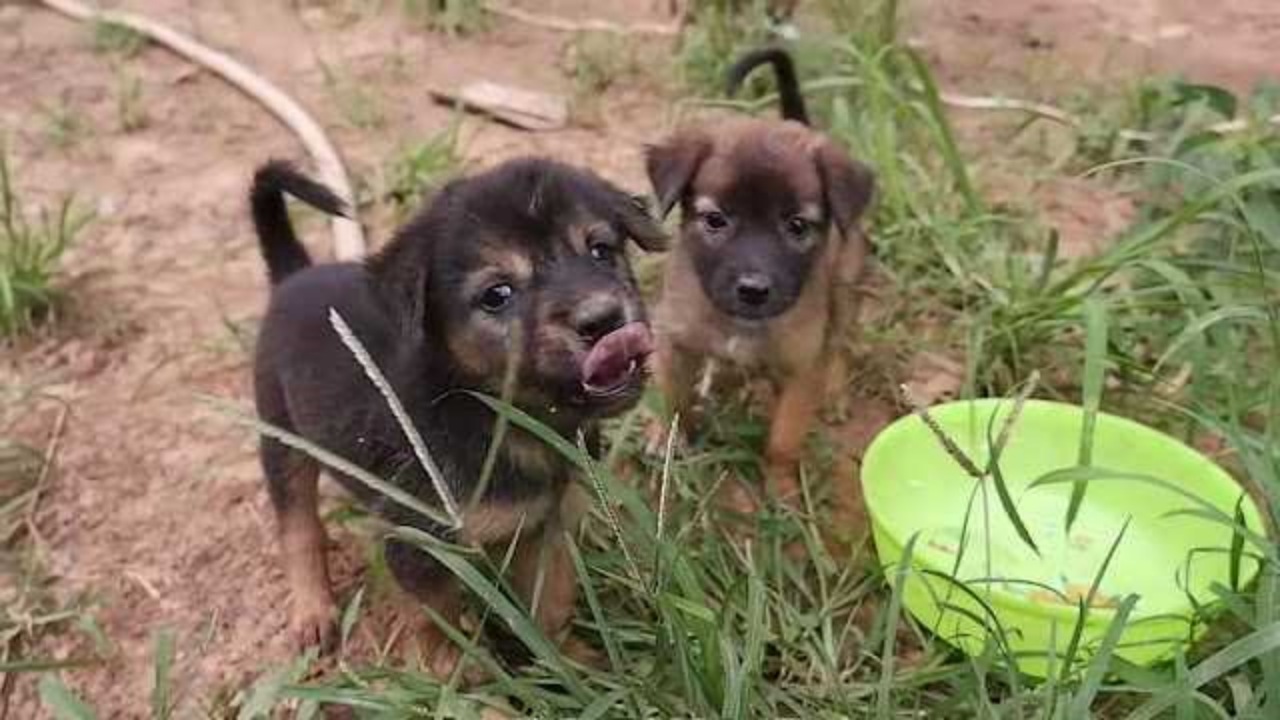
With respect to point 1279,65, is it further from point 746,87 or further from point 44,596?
point 44,596

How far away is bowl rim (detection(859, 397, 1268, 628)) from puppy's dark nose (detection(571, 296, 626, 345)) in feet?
3.07

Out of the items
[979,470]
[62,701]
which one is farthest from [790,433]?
[62,701]

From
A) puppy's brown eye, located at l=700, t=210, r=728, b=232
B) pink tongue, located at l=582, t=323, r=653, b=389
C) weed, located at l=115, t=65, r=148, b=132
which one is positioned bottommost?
weed, located at l=115, t=65, r=148, b=132

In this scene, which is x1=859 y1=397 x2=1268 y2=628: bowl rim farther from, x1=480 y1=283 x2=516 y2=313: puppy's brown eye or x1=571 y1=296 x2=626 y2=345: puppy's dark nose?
x1=480 y1=283 x2=516 y2=313: puppy's brown eye

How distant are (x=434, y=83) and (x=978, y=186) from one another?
2.34 metres

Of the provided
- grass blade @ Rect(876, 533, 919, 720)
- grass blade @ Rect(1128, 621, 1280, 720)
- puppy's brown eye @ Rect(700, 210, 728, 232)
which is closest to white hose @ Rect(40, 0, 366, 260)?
puppy's brown eye @ Rect(700, 210, 728, 232)

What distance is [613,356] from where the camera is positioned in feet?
8.46

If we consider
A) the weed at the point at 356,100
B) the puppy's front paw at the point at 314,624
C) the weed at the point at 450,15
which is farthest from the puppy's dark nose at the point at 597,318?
the weed at the point at 450,15

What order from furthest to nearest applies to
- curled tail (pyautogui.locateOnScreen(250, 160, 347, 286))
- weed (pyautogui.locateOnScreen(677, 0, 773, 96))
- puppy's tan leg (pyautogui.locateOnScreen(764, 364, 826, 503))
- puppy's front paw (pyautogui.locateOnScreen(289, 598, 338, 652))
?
weed (pyautogui.locateOnScreen(677, 0, 773, 96)) → puppy's tan leg (pyautogui.locateOnScreen(764, 364, 826, 503)) → puppy's front paw (pyautogui.locateOnScreen(289, 598, 338, 652)) → curled tail (pyautogui.locateOnScreen(250, 160, 347, 286))

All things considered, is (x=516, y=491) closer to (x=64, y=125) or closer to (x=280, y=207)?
(x=280, y=207)

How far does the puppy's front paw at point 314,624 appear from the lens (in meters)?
3.23

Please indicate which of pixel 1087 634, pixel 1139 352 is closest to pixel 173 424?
pixel 1087 634

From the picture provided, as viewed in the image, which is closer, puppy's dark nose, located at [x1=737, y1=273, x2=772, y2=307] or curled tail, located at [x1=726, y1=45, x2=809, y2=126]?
puppy's dark nose, located at [x1=737, y1=273, x2=772, y2=307]

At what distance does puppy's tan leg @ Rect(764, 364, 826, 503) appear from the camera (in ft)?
12.6
